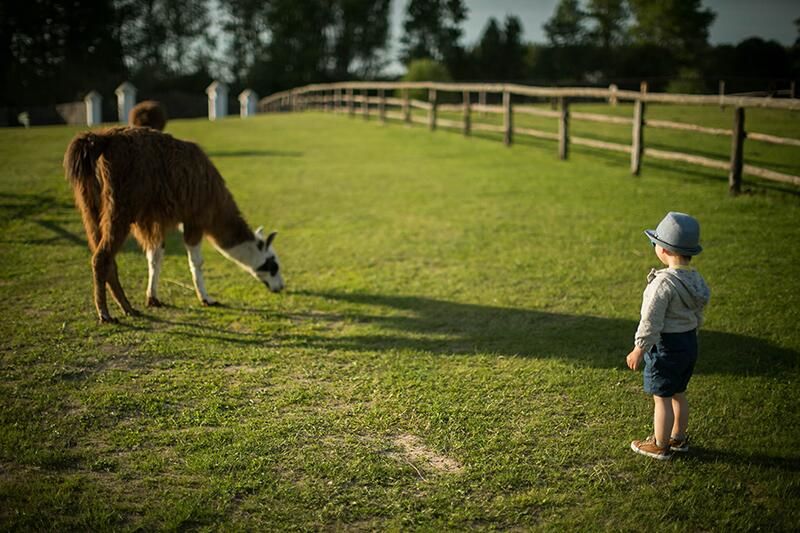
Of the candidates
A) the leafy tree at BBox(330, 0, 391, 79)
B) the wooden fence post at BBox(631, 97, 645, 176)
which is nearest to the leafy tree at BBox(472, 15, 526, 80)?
the leafy tree at BBox(330, 0, 391, 79)

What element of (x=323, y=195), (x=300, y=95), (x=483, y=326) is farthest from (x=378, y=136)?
(x=300, y=95)

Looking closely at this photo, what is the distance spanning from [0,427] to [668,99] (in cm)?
1156

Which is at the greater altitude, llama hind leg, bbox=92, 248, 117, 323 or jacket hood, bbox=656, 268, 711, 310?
jacket hood, bbox=656, 268, 711, 310

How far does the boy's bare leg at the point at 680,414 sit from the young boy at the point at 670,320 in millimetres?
52

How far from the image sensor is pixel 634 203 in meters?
9.98

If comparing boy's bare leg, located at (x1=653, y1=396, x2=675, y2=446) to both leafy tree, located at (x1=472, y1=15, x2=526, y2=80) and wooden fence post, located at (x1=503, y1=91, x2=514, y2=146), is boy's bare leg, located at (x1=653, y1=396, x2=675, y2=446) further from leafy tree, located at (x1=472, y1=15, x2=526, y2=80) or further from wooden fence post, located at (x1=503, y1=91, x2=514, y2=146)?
leafy tree, located at (x1=472, y1=15, x2=526, y2=80)

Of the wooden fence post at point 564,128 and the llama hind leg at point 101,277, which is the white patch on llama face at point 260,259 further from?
the wooden fence post at point 564,128

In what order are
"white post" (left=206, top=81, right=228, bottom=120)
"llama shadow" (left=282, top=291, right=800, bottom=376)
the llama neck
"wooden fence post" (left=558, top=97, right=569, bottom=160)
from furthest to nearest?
"white post" (left=206, top=81, right=228, bottom=120)
"wooden fence post" (left=558, top=97, right=569, bottom=160)
the llama neck
"llama shadow" (left=282, top=291, right=800, bottom=376)

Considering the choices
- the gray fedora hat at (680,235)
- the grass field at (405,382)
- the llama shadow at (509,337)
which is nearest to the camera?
the grass field at (405,382)

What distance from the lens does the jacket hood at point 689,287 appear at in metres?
3.19

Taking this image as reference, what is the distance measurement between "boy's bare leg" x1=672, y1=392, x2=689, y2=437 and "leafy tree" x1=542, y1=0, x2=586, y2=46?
8080 centimetres

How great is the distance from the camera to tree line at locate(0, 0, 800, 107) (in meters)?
41.1

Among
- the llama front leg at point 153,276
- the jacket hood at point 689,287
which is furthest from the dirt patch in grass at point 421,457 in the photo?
the llama front leg at point 153,276

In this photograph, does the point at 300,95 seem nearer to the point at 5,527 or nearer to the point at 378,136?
the point at 378,136
